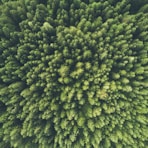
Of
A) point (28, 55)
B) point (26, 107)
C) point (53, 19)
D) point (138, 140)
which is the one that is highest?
point (53, 19)

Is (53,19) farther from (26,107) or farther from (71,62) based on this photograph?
(26,107)

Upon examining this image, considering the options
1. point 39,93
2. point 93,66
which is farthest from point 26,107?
point 93,66

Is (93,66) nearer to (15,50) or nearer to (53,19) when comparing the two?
(53,19)

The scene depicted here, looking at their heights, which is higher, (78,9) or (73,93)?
(78,9)

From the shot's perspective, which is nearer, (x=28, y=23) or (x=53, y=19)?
(x=28, y=23)

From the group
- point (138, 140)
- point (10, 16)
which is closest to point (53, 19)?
point (10, 16)

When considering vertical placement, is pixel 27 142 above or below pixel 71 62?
below
